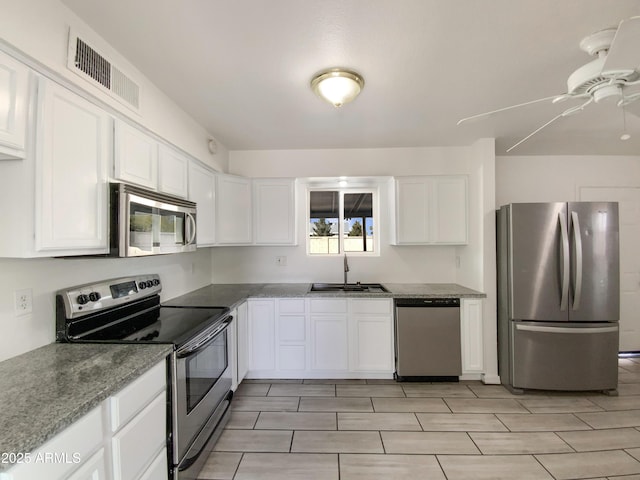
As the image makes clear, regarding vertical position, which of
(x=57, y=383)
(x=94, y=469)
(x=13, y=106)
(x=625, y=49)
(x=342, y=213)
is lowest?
(x=94, y=469)

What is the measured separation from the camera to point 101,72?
155 cm

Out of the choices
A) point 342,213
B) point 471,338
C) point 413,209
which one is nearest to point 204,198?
point 342,213

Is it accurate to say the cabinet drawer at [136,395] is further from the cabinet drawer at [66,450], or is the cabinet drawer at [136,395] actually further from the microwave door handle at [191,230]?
the microwave door handle at [191,230]

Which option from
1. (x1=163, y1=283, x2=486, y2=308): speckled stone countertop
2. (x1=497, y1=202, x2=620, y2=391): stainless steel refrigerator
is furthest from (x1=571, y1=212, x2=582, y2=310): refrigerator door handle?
(x1=163, y1=283, x2=486, y2=308): speckled stone countertop

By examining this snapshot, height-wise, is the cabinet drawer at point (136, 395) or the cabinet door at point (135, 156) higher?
the cabinet door at point (135, 156)

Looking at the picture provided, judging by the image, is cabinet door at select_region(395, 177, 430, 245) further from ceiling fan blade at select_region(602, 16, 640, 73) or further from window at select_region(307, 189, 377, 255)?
ceiling fan blade at select_region(602, 16, 640, 73)

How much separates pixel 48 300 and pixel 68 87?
1.06 meters

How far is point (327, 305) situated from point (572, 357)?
2.32 metres

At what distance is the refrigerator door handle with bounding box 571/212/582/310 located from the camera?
259 cm

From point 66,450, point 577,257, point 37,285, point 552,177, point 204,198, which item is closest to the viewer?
point 66,450

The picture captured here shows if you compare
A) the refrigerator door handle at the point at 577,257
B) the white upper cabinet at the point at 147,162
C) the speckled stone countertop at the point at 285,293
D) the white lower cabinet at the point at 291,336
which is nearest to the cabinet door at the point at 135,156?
the white upper cabinet at the point at 147,162

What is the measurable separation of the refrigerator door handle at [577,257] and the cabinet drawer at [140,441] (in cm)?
334

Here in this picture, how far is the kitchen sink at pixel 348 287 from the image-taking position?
10.8ft

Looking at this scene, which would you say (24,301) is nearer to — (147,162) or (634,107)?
(147,162)
